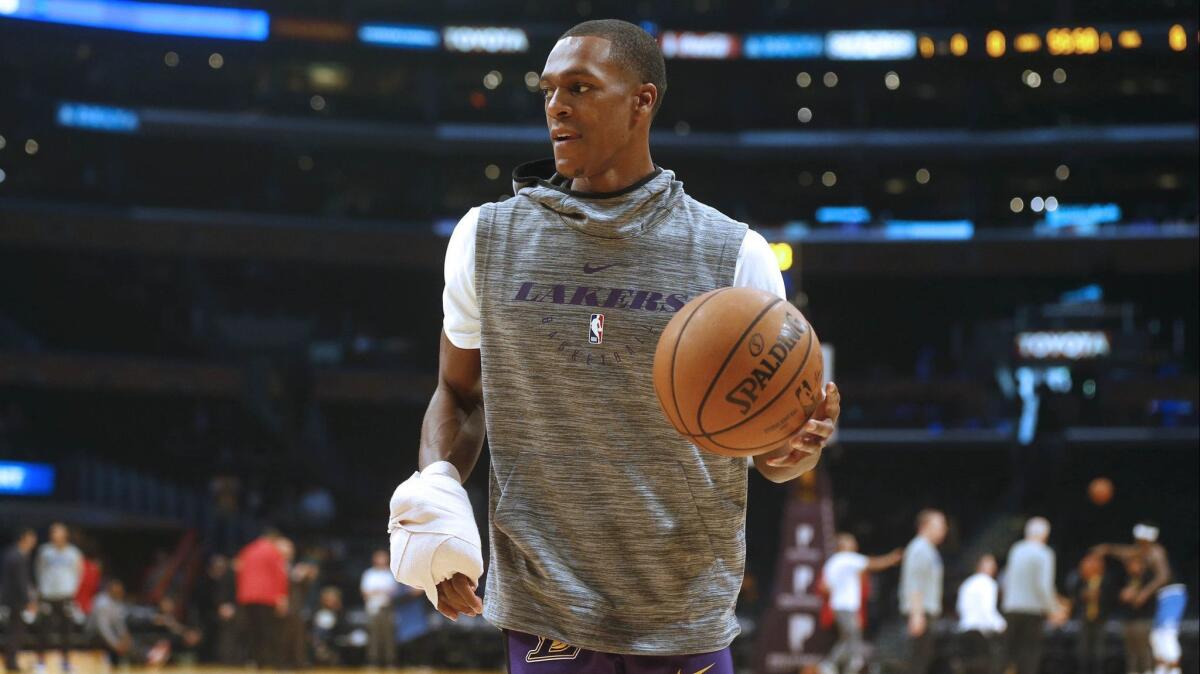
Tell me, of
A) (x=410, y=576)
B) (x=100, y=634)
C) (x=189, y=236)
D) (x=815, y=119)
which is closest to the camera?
(x=410, y=576)

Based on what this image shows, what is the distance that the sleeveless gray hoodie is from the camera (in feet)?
8.16

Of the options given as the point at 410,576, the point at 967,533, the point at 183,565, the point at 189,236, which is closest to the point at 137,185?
the point at 189,236

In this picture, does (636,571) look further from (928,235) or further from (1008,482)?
(928,235)

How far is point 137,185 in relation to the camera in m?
28.7

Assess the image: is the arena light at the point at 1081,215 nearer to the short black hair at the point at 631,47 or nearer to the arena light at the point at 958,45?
the arena light at the point at 958,45

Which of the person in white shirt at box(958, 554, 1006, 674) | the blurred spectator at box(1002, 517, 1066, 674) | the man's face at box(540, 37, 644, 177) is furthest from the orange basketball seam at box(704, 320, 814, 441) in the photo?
the person in white shirt at box(958, 554, 1006, 674)

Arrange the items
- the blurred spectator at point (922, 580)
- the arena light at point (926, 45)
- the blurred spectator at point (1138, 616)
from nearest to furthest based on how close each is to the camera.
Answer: the blurred spectator at point (922, 580)
the blurred spectator at point (1138, 616)
the arena light at point (926, 45)

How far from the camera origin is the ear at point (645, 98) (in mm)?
2680

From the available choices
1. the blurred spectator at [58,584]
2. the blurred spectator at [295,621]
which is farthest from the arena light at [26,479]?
the blurred spectator at [295,621]

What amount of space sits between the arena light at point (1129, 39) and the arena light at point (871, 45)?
4.05 meters

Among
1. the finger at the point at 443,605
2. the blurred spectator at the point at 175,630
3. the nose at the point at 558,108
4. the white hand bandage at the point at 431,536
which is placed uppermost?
the nose at the point at 558,108

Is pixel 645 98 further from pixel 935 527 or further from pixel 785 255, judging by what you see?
pixel 935 527

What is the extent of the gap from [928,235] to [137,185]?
16037mm

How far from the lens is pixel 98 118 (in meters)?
28.1
